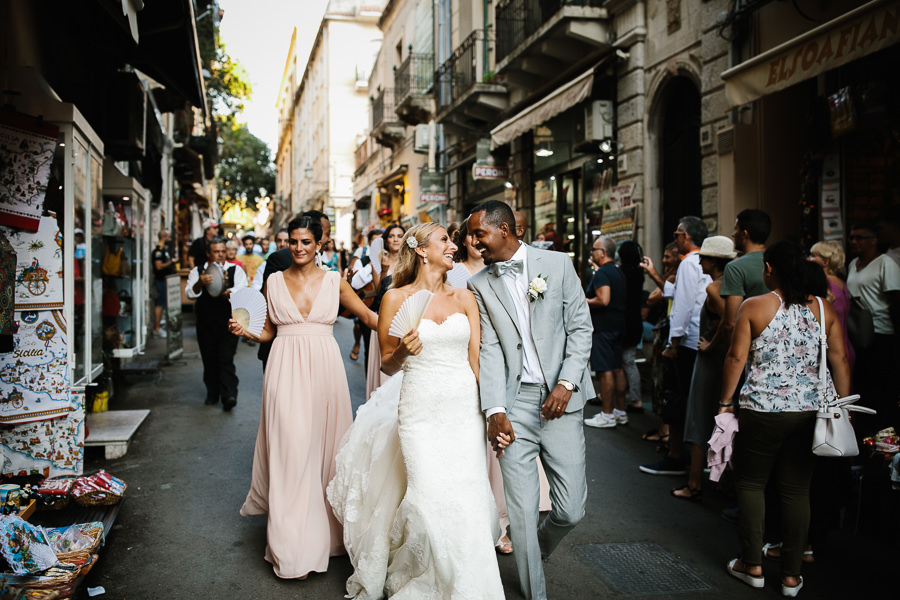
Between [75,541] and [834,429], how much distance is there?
166 inches

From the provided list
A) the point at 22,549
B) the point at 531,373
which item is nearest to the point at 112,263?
the point at 22,549

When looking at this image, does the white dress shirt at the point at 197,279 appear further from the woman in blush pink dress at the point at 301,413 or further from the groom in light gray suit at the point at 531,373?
the groom in light gray suit at the point at 531,373

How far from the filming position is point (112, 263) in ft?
32.1

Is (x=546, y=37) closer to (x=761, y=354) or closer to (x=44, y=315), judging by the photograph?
(x=44, y=315)

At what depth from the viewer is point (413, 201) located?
2755 cm

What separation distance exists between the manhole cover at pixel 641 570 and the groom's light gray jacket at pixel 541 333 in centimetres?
121

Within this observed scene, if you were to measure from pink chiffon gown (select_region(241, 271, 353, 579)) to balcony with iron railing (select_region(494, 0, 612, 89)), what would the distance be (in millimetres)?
9884

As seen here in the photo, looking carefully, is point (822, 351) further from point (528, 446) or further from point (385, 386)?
point (385, 386)

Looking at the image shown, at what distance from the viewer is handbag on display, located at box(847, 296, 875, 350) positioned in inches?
225

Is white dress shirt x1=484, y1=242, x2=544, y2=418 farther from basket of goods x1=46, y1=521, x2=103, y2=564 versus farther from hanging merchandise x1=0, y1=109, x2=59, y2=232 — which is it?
hanging merchandise x1=0, y1=109, x2=59, y2=232

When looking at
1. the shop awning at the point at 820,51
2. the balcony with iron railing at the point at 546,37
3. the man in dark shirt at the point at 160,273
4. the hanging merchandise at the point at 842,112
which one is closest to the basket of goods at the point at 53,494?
the shop awning at the point at 820,51

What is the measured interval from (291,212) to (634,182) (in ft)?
202

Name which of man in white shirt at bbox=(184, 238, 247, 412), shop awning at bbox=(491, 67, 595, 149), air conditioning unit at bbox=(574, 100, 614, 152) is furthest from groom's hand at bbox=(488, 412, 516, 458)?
air conditioning unit at bbox=(574, 100, 614, 152)

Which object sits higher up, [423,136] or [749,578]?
[423,136]
